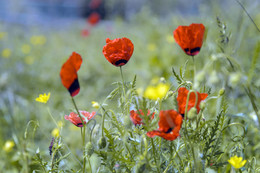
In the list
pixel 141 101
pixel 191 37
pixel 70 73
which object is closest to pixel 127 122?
pixel 141 101

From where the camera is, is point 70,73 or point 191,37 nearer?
point 70,73

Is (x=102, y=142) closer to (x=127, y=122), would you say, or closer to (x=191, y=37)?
(x=127, y=122)

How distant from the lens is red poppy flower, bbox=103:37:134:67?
751mm

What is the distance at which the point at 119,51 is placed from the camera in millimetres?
759

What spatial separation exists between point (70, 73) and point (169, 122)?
0.24 m

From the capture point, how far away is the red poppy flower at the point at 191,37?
0.74 metres

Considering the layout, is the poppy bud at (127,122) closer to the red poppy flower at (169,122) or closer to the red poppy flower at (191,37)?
the red poppy flower at (169,122)

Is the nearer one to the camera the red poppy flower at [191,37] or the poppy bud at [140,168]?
the poppy bud at [140,168]

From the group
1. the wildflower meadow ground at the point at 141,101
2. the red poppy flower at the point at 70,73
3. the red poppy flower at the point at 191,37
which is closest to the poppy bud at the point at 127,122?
the wildflower meadow ground at the point at 141,101

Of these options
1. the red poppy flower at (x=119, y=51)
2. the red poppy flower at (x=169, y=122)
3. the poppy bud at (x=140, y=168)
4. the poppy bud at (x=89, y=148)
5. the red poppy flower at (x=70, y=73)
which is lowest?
the poppy bud at (x=140, y=168)

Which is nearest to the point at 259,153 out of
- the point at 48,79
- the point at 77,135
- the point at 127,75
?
the point at 77,135

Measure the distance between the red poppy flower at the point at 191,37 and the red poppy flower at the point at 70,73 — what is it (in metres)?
0.29

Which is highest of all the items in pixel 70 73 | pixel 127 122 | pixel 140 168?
pixel 70 73

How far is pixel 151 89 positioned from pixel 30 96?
1959mm
